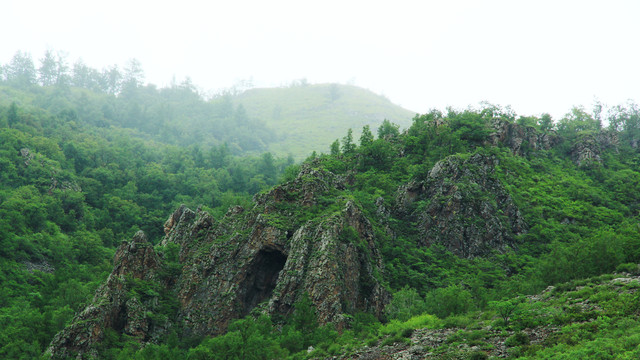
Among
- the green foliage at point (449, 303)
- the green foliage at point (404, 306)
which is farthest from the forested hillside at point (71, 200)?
Answer: the green foliage at point (449, 303)

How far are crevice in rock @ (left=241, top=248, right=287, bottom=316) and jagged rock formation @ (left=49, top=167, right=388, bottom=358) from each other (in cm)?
15

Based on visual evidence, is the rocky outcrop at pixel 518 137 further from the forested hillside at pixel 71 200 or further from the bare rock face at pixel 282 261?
the forested hillside at pixel 71 200

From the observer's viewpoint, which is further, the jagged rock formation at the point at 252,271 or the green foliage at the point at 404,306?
the jagged rock formation at the point at 252,271

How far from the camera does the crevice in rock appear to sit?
209ft

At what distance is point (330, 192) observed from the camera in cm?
7381

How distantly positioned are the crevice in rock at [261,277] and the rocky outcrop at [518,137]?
57.2 metres

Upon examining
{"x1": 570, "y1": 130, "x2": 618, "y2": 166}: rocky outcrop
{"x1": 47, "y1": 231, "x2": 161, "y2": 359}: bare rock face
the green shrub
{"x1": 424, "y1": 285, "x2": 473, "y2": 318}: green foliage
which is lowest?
{"x1": 47, "y1": 231, "x2": 161, "y2": 359}: bare rock face

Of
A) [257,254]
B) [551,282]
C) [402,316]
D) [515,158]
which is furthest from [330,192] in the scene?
[515,158]

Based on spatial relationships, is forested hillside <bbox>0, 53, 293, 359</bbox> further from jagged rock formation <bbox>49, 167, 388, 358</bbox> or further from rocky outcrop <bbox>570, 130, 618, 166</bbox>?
rocky outcrop <bbox>570, 130, 618, 166</bbox>

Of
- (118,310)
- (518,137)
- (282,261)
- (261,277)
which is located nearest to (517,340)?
(282,261)

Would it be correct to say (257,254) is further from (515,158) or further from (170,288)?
(515,158)

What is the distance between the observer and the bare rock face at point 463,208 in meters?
70.2

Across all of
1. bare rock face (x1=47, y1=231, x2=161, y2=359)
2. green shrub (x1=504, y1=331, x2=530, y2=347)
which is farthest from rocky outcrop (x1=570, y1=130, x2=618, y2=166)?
bare rock face (x1=47, y1=231, x2=161, y2=359)

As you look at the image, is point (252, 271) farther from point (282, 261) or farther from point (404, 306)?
point (404, 306)
